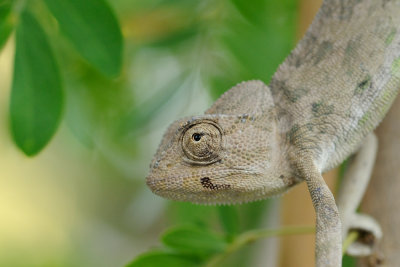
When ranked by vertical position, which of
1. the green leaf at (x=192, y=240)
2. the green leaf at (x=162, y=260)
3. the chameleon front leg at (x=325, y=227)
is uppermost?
the green leaf at (x=192, y=240)

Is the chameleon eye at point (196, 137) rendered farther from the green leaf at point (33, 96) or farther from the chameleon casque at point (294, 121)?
A: the green leaf at point (33, 96)

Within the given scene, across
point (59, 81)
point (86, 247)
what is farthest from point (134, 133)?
point (86, 247)

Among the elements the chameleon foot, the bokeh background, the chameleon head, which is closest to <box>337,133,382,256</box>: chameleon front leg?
the chameleon foot

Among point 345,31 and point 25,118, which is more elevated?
point 345,31

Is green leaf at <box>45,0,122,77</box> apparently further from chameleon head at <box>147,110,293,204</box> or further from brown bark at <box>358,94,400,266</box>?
brown bark at <box>358,94,400,266</box>

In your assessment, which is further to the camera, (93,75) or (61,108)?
(93,75)

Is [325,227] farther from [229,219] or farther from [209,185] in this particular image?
[229,219]

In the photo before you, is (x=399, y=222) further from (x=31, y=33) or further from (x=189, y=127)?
(x=31, y=33)

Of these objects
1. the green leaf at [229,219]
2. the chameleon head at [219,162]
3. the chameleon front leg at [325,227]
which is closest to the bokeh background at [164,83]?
the green leaf at [229,219]
